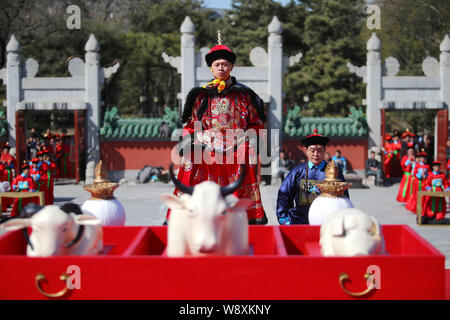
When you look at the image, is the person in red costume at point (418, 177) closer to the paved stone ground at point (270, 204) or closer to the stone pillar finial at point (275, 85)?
the paved stone ground at point (270, 204)

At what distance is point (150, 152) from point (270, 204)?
585 centimetres

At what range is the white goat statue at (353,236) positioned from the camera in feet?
8.90

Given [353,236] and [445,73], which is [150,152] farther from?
[353,236]

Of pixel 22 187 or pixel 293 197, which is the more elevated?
pixel 293 197

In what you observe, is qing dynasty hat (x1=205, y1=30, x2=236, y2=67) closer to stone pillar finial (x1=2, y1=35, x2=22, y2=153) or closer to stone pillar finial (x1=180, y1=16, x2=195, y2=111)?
stone pillar finial (x1=180, y1=16, x2=195, y2=111)

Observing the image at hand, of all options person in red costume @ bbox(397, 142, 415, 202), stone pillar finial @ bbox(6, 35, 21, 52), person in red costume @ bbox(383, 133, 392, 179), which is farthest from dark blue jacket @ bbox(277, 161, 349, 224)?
stone pillar finial @ bbox(6, 35, 21, 52)

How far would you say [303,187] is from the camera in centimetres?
488

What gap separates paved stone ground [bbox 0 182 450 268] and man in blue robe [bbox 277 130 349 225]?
2566 mm

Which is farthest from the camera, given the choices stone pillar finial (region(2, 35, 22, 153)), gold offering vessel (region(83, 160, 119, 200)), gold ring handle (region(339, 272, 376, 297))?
stone pillar finial (region(2, 35, 22, 153))

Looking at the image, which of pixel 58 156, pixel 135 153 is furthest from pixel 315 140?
pixel 58 156

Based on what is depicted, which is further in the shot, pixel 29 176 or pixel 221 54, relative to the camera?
pixel 29 176

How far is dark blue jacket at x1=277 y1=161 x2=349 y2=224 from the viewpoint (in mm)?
4852
